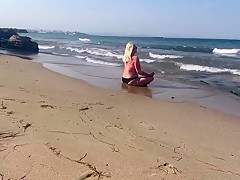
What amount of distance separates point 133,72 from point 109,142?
600cm

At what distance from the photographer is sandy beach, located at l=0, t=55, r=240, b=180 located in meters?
2.81

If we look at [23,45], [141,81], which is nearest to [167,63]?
[141,81]

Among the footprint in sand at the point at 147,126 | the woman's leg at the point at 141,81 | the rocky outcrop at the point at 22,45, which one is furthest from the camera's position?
the rocky outcrop at the point at 22,45

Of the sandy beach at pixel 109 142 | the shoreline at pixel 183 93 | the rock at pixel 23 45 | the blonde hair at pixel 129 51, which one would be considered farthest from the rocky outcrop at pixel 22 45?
the sandy beach at pixel 109 142

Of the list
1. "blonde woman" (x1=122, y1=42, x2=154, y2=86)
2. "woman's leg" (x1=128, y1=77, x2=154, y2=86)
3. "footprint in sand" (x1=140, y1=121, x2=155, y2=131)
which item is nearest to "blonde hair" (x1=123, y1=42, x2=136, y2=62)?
"blonde woman" (x1=122, y1=42, x2=154, y2=86)

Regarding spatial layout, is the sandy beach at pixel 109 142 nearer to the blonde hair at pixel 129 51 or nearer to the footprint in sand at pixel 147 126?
the footprint in sand at pixel 147 126

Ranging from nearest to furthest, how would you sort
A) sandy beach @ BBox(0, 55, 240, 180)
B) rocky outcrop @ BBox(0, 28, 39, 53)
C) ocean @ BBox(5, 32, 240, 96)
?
sandy beach @ BBox(0, 55, 240, 180) < ocean @ BBox(5, 32, 240, 96) < rocky outcrop @ BBox(0, 28, 39, 53)

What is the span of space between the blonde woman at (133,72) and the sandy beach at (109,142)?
326cm

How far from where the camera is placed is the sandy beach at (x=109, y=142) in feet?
9.23

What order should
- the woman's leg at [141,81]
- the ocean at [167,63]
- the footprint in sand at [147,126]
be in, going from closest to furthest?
the footprint in sand at [147,126] → the woman's leg at [141,81] → the ocean at [167,63]

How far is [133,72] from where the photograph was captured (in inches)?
372

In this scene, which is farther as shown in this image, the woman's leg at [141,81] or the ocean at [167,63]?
the ocean at [167,63]

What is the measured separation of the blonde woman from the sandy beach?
326 centimetres

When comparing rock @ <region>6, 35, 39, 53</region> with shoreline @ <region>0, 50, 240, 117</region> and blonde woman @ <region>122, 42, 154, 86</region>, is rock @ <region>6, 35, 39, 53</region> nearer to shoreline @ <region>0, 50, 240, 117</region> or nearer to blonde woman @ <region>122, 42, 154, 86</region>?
shoreline @ <region>0, 50, 240, 117</region>
